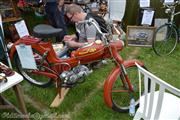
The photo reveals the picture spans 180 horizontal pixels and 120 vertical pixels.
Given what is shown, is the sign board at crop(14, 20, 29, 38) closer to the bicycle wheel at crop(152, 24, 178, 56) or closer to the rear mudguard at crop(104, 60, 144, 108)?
the rear mudguard at crop(104, 60, 144, 108)

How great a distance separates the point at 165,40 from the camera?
224 inches

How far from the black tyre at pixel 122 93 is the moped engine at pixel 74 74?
0.44 meters

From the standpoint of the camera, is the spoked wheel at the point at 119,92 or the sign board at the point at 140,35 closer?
the spoked wheel at the point at 119,92

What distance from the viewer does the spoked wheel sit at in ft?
12.4

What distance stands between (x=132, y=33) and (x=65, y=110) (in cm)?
244

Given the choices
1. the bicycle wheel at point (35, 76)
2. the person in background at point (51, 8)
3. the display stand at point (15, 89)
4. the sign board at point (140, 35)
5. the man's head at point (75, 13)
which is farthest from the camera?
the sign board at point (140, 35)

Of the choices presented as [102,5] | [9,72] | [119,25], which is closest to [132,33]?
[119,25]

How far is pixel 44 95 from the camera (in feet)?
14.5

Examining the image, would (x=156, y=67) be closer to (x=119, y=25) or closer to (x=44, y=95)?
(x=119, y=25)

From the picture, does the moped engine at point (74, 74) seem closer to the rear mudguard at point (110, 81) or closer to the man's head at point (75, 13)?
the rear mudguard at point (110, 81)

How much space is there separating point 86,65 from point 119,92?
2.06 feet

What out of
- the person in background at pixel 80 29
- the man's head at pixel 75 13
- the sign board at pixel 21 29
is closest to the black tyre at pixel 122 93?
the person in background at pixel 80 29

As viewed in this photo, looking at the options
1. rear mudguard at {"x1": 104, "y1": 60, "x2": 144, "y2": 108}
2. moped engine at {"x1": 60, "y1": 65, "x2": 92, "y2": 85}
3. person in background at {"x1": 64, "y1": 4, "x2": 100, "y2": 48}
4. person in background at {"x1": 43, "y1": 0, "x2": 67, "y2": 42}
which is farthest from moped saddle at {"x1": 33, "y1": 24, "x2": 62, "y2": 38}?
person in background at {"x1": 43, "y1": 0, "x2": 67, "y2": 42}

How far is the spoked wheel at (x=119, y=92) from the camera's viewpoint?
3773 millimetres
